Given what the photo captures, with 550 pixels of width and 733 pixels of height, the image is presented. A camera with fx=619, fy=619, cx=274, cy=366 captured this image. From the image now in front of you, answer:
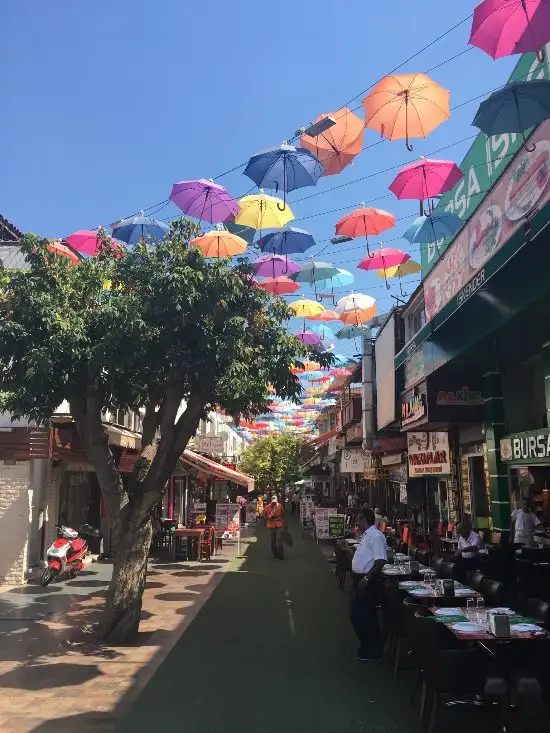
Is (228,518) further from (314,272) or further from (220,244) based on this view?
(220,244)

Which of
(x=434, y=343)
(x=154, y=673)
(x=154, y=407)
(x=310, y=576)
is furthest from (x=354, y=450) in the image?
(x=154, y=673)

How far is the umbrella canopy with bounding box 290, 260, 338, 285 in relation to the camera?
12.8 meters

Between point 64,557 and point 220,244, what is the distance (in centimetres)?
708

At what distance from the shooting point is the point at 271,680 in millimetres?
6668

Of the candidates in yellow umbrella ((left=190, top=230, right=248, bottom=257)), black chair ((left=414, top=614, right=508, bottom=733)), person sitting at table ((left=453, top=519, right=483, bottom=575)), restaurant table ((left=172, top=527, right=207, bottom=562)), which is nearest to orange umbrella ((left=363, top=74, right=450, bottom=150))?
yellow umbrella ((left=190, top=230, right=248, bottom=257))

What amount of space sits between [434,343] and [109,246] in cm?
579

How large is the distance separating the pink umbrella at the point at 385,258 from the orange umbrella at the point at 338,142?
14.7ft

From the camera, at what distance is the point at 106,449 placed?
341 inches

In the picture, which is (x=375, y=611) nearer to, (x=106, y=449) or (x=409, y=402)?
(x=106, y=449)

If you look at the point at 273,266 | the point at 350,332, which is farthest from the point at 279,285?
the point at 350,332

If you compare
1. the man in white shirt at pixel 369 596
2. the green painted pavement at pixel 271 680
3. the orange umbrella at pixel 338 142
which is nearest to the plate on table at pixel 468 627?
the green painted pavement at pixel 271 680

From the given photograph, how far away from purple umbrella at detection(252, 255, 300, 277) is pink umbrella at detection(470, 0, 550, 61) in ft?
20.0

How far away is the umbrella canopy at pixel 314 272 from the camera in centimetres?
Result: 1284

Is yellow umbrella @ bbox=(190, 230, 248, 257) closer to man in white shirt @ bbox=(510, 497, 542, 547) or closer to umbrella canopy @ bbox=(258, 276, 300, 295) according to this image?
umbrella canopy @ bbox=(258, 276, 300, 295)
